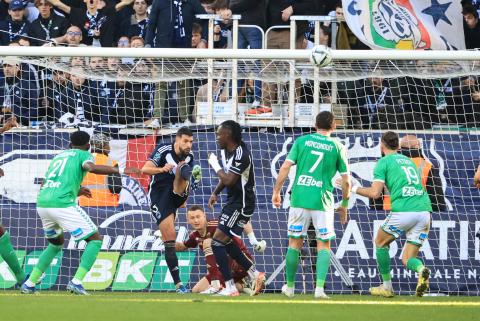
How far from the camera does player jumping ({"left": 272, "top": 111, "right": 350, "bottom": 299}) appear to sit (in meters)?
14.2

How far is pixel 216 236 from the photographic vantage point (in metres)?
15.2

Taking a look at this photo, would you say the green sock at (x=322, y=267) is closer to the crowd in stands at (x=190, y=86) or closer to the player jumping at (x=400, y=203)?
the player jumping at (x=400, y=203)

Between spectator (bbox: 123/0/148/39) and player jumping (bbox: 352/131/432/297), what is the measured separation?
22.1ft

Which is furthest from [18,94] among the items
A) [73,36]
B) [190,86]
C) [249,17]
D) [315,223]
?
[315,223]

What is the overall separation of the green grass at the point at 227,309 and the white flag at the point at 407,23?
18.5ft

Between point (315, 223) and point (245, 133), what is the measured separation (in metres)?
3.92

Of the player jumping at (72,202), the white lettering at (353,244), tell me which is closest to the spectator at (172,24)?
the white lettering at (353,244)

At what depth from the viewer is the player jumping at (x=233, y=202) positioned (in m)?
15.1

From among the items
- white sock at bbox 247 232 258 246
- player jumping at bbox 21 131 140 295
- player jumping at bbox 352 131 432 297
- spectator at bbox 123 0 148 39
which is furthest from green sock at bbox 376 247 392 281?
spectator at bbox 123 0 148 39

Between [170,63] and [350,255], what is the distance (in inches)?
159

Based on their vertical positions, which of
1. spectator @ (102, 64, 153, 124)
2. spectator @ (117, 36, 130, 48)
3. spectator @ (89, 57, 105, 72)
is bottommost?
spectator @ (102, 64, 153, 124)

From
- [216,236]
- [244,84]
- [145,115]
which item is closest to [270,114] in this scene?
[244,84]

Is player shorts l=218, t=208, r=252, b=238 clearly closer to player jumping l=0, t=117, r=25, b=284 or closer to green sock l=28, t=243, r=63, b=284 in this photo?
green sock l=28, t=243, r=63, b=284

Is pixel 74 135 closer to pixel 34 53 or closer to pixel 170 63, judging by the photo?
pixel 34 53
